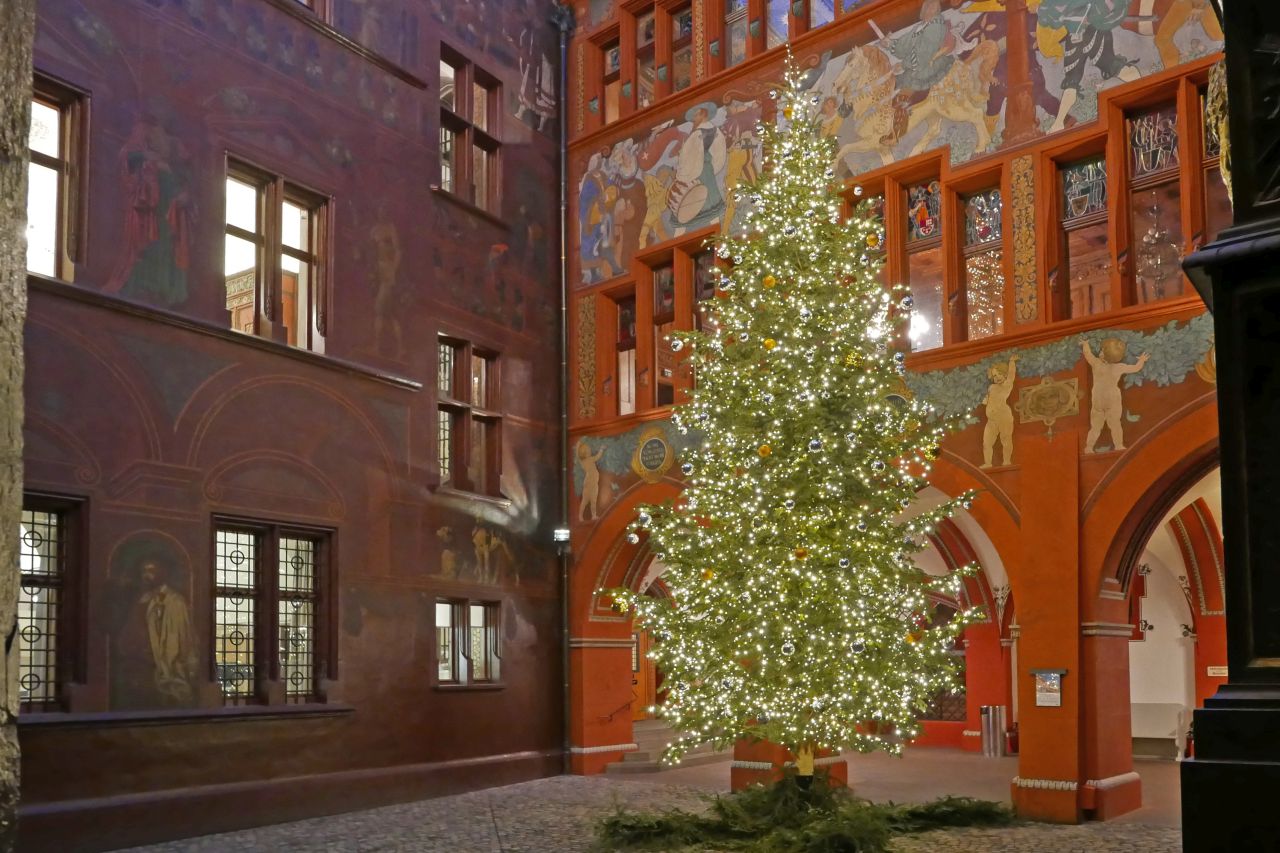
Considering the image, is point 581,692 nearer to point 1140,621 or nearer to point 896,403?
point 896,403

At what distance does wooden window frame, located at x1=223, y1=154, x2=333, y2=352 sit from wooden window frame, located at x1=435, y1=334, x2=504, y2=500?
1840 millimetres

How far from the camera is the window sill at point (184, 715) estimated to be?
1059 centimetres

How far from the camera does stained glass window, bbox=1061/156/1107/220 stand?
511 inches

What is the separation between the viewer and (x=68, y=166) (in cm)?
1145

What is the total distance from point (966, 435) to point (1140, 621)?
27.6 ft

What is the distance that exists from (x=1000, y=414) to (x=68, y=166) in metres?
8.89

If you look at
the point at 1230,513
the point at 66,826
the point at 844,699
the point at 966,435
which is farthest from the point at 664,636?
the point at 1230,513

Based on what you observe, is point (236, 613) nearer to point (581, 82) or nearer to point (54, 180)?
point (54, 180)

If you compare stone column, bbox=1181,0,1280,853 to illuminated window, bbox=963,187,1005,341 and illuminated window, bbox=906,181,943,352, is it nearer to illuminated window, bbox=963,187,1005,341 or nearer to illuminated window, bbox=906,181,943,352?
illuminated window, bbox=963,187,1005,341

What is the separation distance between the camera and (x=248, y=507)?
1270 centimetres

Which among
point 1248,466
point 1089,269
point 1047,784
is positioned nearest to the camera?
point 1248,466

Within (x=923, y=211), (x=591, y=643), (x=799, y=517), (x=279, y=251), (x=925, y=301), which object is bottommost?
(x=591, y=643)

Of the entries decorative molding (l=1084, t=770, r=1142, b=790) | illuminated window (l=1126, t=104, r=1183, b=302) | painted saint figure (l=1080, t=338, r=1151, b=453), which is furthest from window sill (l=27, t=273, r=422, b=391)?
decorative molding (l=1084, t=770, r=1142, b=790)

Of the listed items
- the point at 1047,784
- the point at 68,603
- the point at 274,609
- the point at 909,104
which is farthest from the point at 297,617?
the point at 909,104
